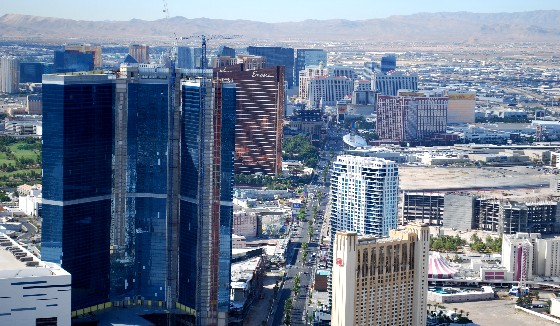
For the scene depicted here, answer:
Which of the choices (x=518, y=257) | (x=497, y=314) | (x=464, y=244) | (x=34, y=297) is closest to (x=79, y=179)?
(x=34, y=297)

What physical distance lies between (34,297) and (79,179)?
4240 millimetres

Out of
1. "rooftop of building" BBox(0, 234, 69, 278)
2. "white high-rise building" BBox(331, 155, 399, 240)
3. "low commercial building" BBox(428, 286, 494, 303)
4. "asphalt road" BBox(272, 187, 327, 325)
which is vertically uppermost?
"white high-rise building" BBox(331, 155, 399, 240)

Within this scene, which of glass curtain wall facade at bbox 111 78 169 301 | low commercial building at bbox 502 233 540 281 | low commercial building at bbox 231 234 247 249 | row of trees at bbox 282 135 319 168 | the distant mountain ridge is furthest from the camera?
the distant mountain ridge

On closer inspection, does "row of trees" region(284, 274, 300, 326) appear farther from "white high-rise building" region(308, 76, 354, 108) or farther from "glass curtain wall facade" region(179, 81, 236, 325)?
"white high-rise building" region(308, 76, 354, 108)

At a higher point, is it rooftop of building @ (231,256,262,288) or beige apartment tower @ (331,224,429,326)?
beige apartment tower @ (331,224,429,326)

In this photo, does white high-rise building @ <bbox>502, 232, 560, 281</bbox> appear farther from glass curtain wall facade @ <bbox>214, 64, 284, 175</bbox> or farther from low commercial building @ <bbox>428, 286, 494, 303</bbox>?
glass curtain wall facade @ <bbox>214, 64, 284, 175</bbox>

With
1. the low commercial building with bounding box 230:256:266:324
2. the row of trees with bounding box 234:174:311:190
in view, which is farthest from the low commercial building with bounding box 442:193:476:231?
the low commercial building with bounding box 230:256:266:324

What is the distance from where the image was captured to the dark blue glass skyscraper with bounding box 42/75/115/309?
2434cm

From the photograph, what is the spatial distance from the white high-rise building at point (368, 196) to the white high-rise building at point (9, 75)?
45902mm

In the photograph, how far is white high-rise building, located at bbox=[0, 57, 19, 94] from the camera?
69188mm

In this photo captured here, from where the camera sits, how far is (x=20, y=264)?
72.7ft

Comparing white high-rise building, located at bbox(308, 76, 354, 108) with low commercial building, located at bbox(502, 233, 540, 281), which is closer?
low commercial building, located at bbox(502, 233, 540, 281)

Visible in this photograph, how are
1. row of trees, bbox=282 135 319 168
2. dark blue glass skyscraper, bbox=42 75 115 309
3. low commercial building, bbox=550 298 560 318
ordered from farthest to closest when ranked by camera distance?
row of trees, bbox=282 135 319 168 < low commercial building, bbox=550 298 560 318 < dark blue glass skyscraper, bbox=42 75 115 309

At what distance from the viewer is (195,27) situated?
10206 cm
